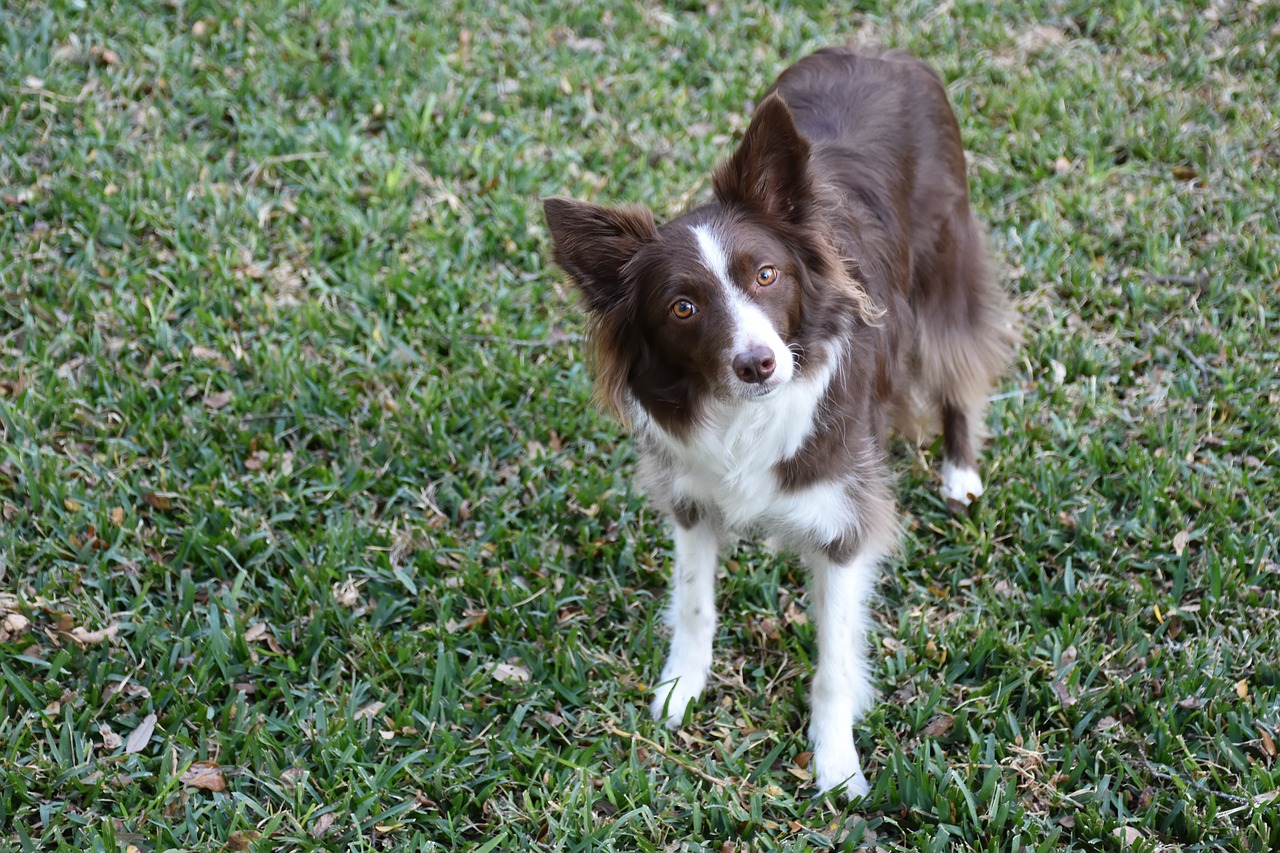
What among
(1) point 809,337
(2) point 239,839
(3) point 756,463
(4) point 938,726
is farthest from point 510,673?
(1) point 809,337

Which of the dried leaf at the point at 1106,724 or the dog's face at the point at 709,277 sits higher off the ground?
the dog's face at the point at 709,277

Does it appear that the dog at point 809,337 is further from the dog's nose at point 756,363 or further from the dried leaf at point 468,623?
the dried leaf at point 468,623

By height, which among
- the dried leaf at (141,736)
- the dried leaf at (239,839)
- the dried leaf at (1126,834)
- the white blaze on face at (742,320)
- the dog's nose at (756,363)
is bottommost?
the dried leaf at (141,736)

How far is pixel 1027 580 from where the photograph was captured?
3.97 meters

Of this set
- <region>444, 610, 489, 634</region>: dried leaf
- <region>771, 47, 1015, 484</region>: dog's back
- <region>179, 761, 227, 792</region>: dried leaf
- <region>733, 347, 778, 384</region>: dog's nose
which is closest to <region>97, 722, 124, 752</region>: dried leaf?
<region>179, 761, 227, 792</region>: dried leaf

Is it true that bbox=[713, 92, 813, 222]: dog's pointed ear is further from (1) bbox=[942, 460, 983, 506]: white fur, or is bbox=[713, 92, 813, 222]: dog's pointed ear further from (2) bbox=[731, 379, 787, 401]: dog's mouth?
(1) bbox=[942, 460, 983, 506]: white fur

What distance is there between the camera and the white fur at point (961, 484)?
4.21 m

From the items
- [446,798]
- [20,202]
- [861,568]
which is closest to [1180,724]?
[861,568]

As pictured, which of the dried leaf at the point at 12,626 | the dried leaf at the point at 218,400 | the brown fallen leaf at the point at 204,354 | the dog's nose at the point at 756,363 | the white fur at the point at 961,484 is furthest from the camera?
the brown fallen leaf at the point at 204,354

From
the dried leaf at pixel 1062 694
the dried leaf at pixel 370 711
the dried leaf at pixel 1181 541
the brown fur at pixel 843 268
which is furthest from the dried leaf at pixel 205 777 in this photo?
the dried leaf at pixel 1181 541

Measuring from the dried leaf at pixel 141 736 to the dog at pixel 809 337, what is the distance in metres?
1.68

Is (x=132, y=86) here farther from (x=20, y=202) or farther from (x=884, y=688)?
(x=884, y=688)

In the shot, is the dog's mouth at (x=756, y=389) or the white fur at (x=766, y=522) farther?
the white fur at (x=766, y=522)

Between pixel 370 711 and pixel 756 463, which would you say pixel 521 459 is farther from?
pixel 756 463
